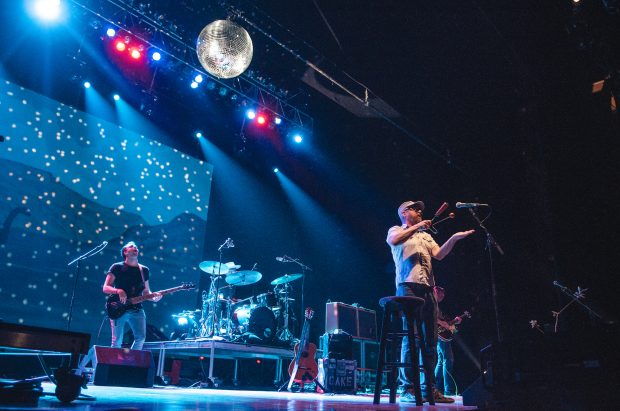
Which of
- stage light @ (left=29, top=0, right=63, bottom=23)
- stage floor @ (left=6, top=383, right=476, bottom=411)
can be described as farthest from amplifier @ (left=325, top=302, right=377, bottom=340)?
stage light @ (left=29, top=0, right=63, bottom=23)

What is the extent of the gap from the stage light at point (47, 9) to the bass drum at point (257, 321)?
5.33m

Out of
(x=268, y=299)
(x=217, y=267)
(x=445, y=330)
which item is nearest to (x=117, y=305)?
(x=217, y=267)

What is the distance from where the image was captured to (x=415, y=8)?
20.9ft

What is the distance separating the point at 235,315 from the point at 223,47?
486 cm

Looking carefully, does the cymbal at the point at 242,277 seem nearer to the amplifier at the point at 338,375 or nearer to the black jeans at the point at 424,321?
the amplifier at the point at 338,375

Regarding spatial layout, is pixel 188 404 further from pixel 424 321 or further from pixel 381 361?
pixel 424 321

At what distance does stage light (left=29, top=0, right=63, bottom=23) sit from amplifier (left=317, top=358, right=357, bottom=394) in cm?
625

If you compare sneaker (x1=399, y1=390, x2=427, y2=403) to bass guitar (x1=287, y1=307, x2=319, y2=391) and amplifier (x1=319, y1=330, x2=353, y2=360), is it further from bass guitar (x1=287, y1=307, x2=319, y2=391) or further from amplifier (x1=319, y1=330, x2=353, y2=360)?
bass guitar (x1=287, y1=307, x2=319, y2=391)

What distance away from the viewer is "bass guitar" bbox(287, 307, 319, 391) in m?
6.99

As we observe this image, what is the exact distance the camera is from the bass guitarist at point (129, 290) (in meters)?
5.88

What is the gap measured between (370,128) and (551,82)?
343 cm

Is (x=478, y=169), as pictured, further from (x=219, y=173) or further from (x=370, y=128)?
(x=219, y=173)

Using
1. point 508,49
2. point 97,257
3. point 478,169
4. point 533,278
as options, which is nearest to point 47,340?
point 97,257

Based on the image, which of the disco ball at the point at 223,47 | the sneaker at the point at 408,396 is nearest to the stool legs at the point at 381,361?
the sneaker at the point at 408,396
